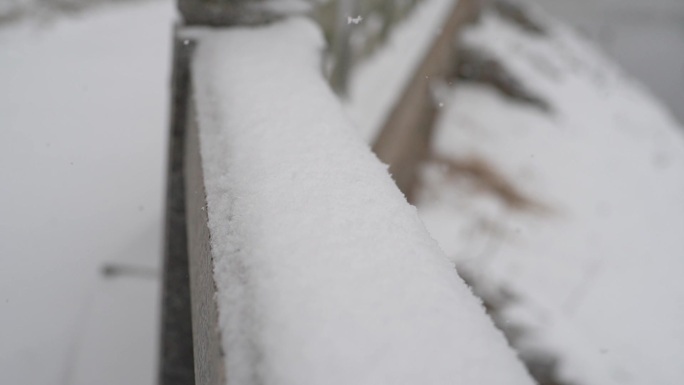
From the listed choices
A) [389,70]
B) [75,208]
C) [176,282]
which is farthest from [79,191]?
[389,70]

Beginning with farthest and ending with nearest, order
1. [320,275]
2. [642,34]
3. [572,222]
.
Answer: [642,34] → [572,222] → [320,275]

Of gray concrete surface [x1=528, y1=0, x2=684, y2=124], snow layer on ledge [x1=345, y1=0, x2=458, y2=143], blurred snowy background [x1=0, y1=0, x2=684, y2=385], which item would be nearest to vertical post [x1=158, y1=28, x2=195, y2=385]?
blurred snowy background [x1=0, y1=0, x2=684, y2=385]

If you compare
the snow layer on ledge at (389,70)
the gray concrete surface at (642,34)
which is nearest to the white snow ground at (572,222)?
the snow layer on ledge at (389,70)

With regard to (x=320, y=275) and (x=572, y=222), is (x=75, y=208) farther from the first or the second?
(x=572, y=222)

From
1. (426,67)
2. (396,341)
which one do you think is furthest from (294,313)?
(426,67)

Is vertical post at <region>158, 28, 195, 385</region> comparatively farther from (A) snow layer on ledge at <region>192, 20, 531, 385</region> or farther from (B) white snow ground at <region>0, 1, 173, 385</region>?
(A) snow layer on ledge at <region>192, 20, 531, 385</region>

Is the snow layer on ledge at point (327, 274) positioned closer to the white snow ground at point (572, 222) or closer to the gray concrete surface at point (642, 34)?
the white snow ground at point (572, 222)

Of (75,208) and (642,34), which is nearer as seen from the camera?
(75,208)
